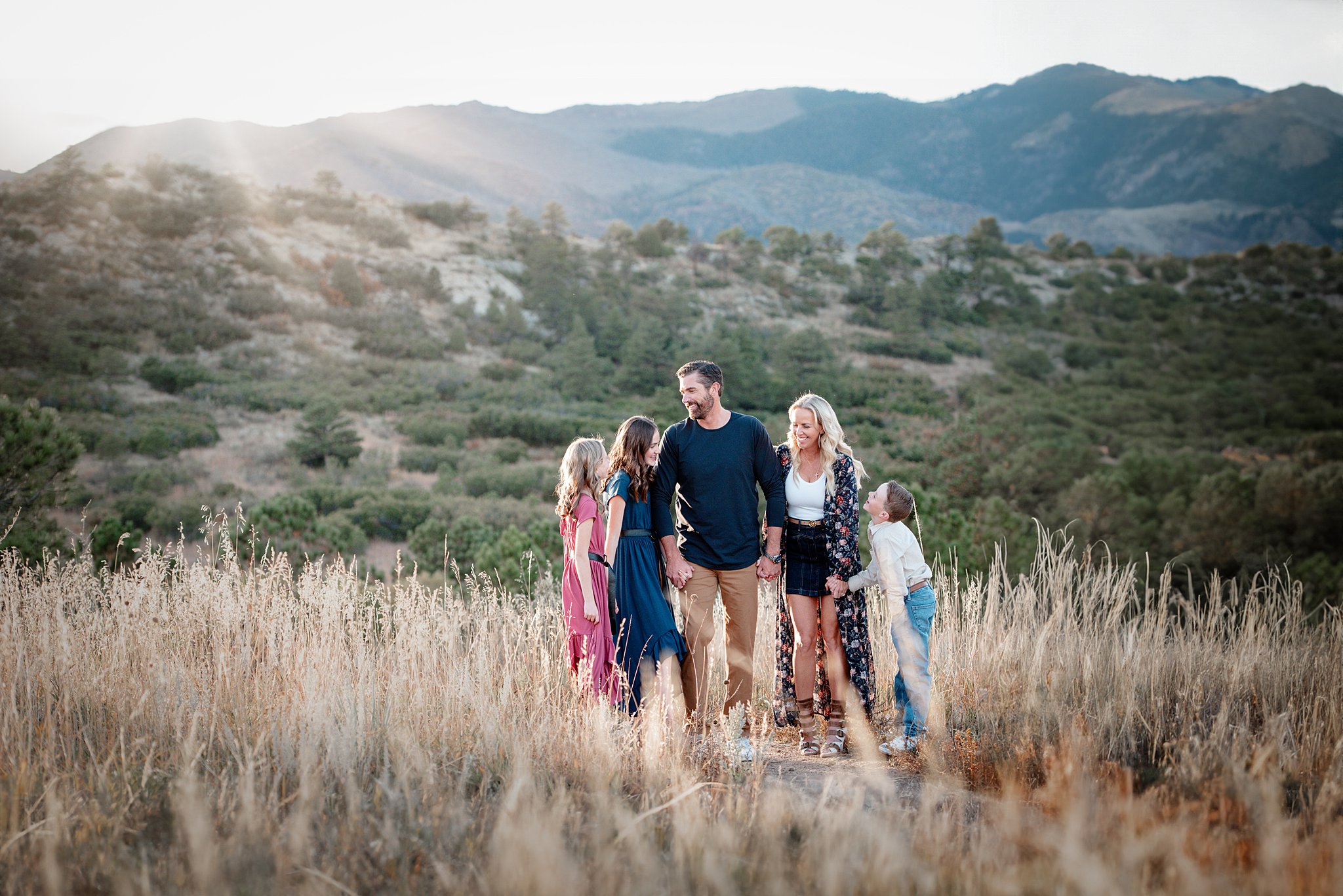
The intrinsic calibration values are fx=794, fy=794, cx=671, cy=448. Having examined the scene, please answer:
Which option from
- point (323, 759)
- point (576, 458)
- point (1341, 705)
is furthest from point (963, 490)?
point (323, 759)

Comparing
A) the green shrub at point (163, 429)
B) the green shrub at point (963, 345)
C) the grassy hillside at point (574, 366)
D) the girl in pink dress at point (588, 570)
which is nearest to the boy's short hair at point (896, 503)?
the girl in pink dress at point (588, 570)

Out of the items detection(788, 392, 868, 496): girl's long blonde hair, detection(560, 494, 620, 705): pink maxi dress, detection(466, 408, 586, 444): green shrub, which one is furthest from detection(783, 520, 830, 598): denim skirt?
detection(466, 408, 586, 444): green shrub

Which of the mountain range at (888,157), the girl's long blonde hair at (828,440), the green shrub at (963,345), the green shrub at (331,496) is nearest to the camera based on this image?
the girl's long blonde hair at (828,440)

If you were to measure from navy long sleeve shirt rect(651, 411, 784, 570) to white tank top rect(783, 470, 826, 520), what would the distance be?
80mm

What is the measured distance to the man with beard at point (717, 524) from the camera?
12.7 ft

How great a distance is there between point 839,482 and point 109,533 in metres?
8.74

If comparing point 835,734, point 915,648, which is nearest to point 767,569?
point 915,648

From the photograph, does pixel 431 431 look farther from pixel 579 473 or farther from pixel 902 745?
pixel 902 745

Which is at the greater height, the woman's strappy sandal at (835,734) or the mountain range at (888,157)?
the mountain range at (888,157)

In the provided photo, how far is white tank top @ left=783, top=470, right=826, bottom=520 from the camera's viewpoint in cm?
387

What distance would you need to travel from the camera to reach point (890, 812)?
279 centimetres

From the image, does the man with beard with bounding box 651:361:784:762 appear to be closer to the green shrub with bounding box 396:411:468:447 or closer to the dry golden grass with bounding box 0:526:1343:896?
the dry golden grass with bounding box 0:526:1343:896

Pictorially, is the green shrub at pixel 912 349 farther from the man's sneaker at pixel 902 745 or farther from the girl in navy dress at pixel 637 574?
the girl in navy dress at pixel 637 574

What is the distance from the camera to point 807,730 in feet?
12.9
